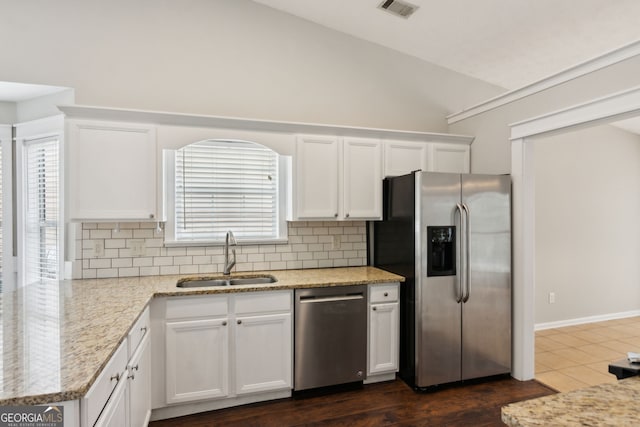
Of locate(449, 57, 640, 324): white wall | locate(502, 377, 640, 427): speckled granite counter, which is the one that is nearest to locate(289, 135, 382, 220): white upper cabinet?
locate(449, 57, 640, 324): white wall

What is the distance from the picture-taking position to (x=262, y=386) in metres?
2.77

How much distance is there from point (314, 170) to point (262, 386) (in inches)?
69.3

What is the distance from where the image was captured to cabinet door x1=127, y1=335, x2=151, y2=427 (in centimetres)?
193

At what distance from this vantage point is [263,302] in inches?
109

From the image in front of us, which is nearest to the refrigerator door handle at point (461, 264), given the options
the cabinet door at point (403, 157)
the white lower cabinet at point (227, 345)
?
the cabinet door at point (403, 157)

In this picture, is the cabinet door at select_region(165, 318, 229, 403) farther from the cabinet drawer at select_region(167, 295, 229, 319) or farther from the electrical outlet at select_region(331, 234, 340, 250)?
the electrical outlet at select_region(331, 234, 340, 250)

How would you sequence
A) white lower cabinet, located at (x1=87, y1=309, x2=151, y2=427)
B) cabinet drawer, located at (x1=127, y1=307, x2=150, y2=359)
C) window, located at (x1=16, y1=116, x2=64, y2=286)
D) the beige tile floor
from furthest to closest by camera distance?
the beige tile floor < window, located at (x1=16, y1=116, x2=64, y2=286) < cabinet drawer, located at (x1=127, y1=307, x2=150, y2=359) < white lower cabinet, located at (x1=87, y1=309, x2=151, y2=427)

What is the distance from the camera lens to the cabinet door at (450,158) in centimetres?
367

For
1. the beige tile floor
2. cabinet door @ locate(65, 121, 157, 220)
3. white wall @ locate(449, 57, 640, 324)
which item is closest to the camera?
cabinet door @ locate(65, 121, 157, 220)

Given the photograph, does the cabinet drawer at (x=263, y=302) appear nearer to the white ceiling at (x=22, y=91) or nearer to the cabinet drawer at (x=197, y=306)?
the cabinet drawer at (x=197, y=306)

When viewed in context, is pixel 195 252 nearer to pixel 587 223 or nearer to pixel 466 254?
pixel 466 254

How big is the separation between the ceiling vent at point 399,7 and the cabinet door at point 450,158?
1.19 meters

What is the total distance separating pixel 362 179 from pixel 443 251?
37.0 inches

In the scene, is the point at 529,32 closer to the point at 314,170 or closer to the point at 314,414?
the point at 314,170
